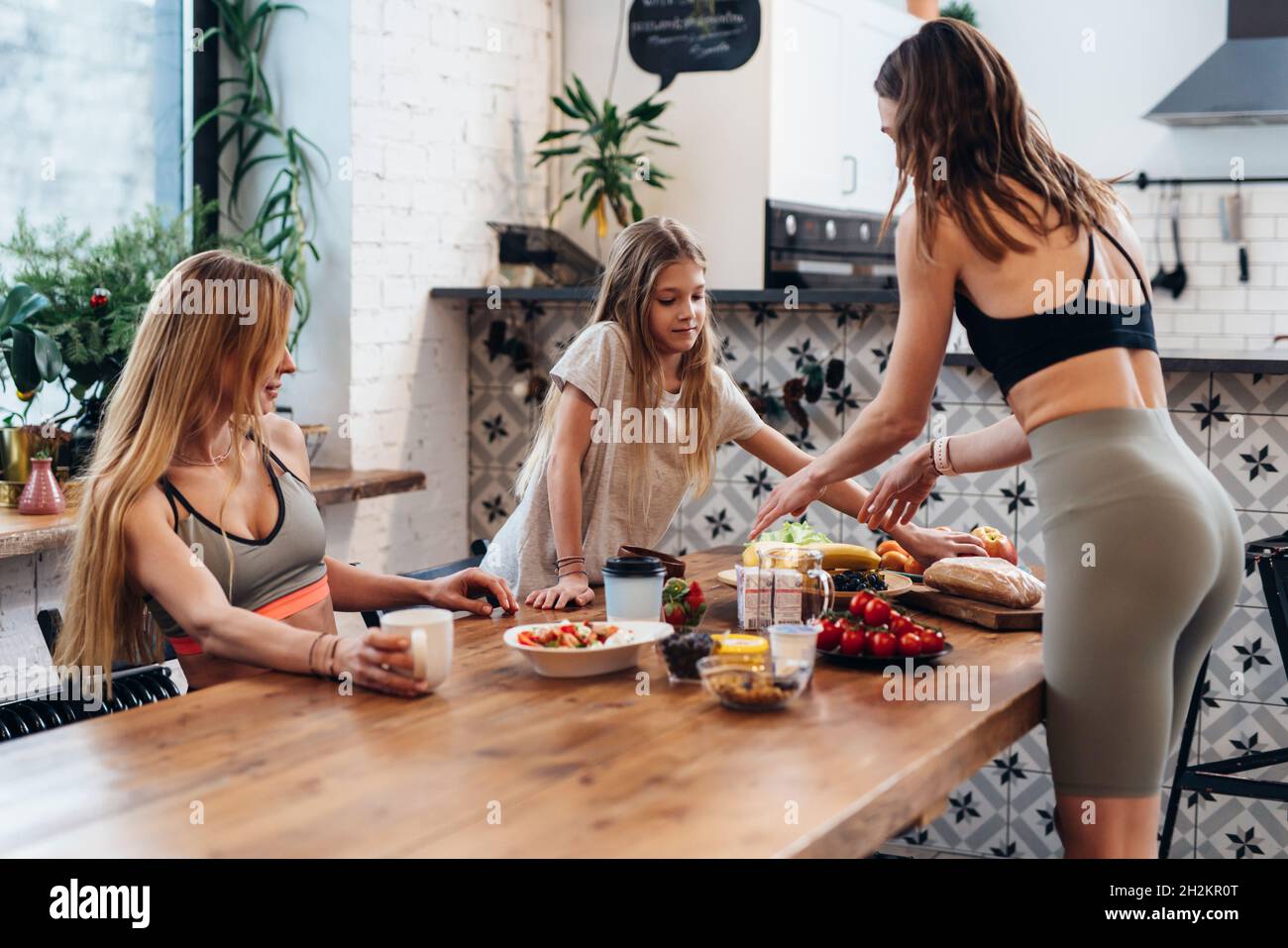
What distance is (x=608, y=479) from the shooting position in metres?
2.63

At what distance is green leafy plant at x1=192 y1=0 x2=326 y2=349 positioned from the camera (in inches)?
148

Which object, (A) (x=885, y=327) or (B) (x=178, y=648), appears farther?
(A) (x=885, y=327)

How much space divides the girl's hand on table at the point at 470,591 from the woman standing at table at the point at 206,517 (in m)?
0.18

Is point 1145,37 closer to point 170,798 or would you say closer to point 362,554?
point 362,554

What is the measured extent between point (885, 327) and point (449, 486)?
1502mm

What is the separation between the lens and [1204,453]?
3.19 meters

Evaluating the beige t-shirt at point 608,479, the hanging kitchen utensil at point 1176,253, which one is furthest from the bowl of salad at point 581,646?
the hanging kitchen utensil at point 1176,253

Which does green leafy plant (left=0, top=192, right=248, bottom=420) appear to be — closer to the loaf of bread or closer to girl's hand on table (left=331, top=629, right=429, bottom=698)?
girl's hand on table (left=331, top=629, right=429, bottom=698)

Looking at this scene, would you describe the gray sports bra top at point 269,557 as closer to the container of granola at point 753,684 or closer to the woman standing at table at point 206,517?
the woman standing at table at point 206,517

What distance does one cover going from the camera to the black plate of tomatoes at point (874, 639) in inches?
72.3

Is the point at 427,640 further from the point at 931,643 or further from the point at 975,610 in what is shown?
the point at 975,610

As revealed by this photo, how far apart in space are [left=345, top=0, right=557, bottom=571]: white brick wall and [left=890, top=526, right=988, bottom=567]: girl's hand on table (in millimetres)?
1890

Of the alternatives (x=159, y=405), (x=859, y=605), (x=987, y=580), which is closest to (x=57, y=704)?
(x=159, y=405)
